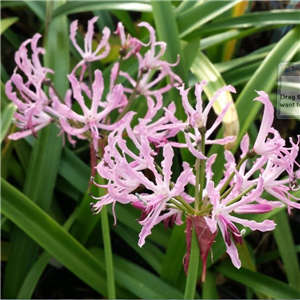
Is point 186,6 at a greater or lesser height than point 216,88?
greater

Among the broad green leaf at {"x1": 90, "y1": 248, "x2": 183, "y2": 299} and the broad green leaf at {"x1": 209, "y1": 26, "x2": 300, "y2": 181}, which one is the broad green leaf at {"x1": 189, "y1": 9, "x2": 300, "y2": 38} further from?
the broad green leaf at {"x1": 90, "y1": 248, "x2": 183, "y2": 299}

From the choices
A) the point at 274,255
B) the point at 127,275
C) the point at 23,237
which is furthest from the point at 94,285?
the point at 274,255

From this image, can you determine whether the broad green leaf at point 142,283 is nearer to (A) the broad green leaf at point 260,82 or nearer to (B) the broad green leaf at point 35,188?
(B) the broad green leaf at point 35,188

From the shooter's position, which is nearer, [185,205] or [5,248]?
[185,205]

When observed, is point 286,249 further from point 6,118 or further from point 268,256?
point 6,118

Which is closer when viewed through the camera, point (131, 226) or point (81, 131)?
point (81, 131)

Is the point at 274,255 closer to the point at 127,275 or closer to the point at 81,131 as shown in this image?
the point at 127,275

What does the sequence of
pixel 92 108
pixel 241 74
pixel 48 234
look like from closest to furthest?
pixel 92 108 → pixel 48 234 → pixel 241 74

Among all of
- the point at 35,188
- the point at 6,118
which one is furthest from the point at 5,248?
the point at 6,118
